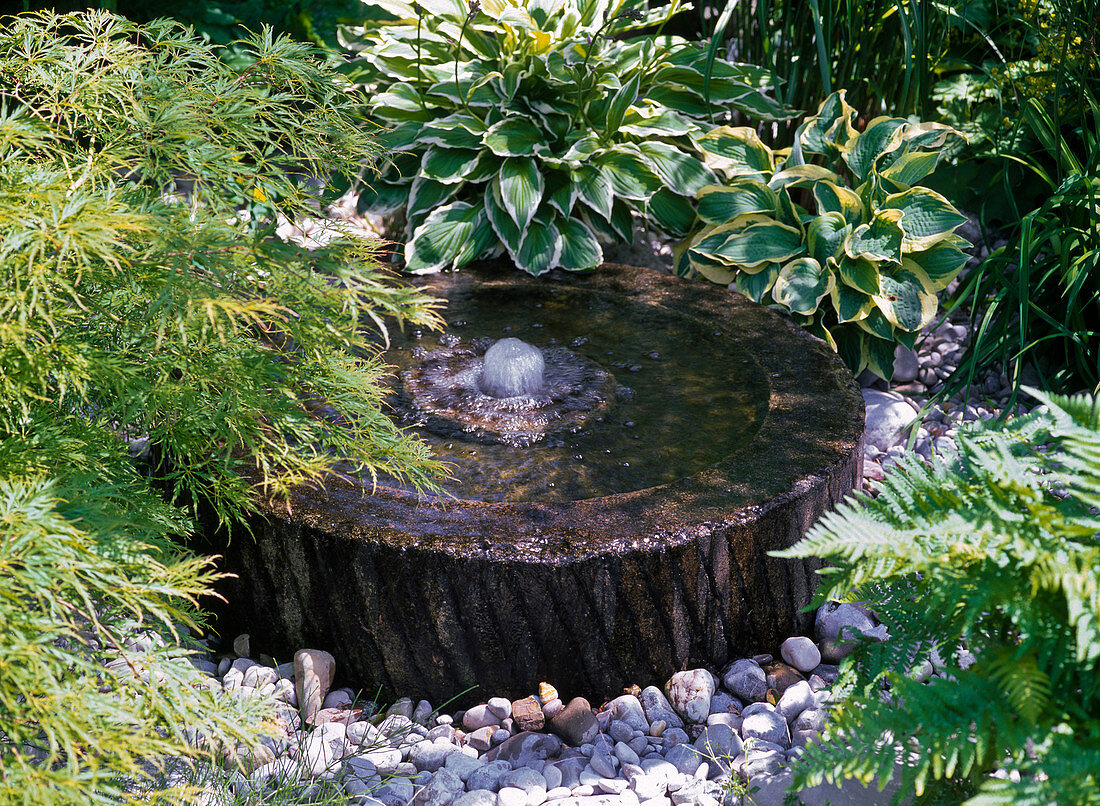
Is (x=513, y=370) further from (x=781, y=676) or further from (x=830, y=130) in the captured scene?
(x=830, y=130)

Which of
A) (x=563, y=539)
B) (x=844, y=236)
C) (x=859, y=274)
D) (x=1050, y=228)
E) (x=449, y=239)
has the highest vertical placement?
(x=1050, y=228)

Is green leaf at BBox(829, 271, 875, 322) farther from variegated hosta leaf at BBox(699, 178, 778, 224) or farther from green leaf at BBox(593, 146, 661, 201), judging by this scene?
green leaf at BBox(593, 146, 661, 201)

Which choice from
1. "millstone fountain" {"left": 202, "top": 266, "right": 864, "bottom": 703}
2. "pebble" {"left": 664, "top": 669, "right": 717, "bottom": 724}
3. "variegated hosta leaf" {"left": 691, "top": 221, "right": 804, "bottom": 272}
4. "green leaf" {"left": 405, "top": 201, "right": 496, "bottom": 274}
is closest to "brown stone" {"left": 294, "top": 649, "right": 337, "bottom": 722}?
"millstone fountain" {"left": 202, "top": 266, "right": 864, "bottom": 703}

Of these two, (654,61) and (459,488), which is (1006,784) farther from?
(654,61)

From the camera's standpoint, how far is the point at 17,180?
126 cm

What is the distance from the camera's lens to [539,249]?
122 inches

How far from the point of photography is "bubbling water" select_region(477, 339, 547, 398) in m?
2.39

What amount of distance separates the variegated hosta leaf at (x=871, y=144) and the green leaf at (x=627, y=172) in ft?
2.20

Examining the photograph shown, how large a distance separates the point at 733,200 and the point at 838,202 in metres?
0.35

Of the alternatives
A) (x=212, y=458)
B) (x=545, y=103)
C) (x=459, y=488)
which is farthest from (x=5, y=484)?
(x=545, y=103)

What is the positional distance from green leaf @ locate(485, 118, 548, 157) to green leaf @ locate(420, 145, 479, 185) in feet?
0.37

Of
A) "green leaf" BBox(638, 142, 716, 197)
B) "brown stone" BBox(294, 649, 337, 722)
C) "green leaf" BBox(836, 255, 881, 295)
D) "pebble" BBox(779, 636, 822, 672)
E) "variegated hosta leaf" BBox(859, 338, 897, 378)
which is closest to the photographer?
"brown stone" BBox(294, 649, 337, 722)

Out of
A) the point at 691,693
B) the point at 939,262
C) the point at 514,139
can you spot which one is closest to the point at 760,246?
the point at 939,262

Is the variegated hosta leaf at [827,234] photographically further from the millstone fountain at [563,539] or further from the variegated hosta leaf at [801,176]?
the millstone fountain at [563,539]
